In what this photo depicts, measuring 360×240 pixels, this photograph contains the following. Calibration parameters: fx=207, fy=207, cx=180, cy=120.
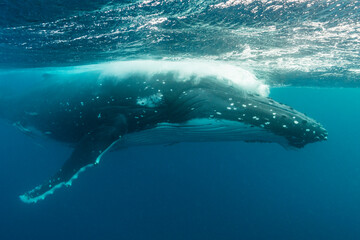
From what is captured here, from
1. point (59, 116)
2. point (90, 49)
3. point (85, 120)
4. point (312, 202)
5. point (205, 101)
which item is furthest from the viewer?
point (312, 202)

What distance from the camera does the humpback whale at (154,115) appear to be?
18.4 feet

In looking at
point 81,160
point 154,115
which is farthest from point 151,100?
point 81,160

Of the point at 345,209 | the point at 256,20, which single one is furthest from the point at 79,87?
the point at 345,209

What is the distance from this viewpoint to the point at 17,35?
8.76m

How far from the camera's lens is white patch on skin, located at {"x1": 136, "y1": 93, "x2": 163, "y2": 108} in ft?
23.6

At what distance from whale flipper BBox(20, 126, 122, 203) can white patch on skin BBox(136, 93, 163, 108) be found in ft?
4.10

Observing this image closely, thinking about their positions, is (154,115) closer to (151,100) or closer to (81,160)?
(151,100)

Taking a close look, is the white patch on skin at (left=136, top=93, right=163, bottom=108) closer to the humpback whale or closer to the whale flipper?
the humpback whale

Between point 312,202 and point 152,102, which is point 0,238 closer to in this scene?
point 152,102

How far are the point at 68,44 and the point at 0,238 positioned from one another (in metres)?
34.3

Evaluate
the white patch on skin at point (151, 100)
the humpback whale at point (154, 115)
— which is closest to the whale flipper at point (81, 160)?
the humpback whale at point (154, 115)

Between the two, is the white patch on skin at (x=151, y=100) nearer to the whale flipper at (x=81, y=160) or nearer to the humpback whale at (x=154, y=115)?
the humpback whale at (x=154, y=115)

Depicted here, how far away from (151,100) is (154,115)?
0.61m

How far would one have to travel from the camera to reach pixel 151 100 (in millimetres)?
7281
